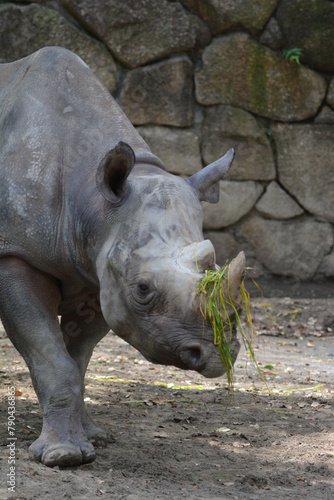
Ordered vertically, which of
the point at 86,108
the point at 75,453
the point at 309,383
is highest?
the point at 86,108

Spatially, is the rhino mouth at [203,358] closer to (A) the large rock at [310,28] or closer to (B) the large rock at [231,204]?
(B) the large rock at [231,204]

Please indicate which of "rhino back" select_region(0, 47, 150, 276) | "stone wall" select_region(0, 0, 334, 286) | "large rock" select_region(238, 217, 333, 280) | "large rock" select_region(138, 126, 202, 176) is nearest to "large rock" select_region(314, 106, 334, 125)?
"stone wall" select_region(0, 0, 334, 286)

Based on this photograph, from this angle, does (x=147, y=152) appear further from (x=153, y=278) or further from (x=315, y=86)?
(x=315, y=86)

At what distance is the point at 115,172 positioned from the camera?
3.27 m

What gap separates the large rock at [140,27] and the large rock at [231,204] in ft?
5.05

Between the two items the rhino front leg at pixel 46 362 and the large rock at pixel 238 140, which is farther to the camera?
the large rock at pixel 238 140

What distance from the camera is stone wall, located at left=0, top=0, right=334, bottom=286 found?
7805 mm

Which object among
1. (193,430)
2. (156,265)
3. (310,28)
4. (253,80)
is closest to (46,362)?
(156,265)

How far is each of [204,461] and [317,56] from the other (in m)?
5.78

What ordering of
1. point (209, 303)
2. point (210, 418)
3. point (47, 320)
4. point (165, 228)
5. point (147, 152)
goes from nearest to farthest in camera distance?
point (209, 303) → point (165, 228) → point (47, 320) → point (147, 152) → point (210, 418)

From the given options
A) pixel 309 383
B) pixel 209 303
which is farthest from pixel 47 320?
pixel 309 383

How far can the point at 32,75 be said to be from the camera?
3.87m

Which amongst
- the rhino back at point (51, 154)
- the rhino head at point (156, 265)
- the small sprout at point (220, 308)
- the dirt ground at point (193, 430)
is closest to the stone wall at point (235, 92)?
the dirt ground at point (193, 430)

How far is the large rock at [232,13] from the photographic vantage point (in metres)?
8.00
